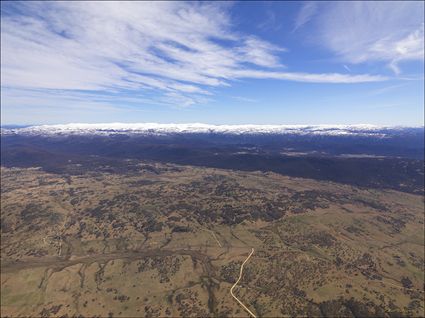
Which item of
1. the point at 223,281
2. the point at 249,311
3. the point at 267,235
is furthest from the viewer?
the point at 267,235

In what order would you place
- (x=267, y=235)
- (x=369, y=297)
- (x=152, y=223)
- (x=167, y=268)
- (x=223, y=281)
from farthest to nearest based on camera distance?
(x=152, y=223) < (x=267, y=235) < (x=167, y=268) < (x=223, y=281) < (x=369, y=297)

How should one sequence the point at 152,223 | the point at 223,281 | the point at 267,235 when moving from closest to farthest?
the point at 223,281 < the point at 267,235 < the point at 152,223

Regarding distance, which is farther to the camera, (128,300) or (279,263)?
(279,263)

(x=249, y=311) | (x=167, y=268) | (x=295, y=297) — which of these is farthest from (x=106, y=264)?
(x=295, y=297)

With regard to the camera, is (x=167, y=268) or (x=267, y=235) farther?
(x=267, y=235)

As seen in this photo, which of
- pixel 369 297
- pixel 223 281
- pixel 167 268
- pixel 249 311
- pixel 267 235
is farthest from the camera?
pixel 267 235

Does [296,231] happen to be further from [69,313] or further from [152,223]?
[69,313]

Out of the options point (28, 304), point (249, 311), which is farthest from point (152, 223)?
point (249, 311)

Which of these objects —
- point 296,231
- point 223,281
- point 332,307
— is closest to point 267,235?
point 296,231

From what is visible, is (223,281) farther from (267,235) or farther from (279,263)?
(267,235)
